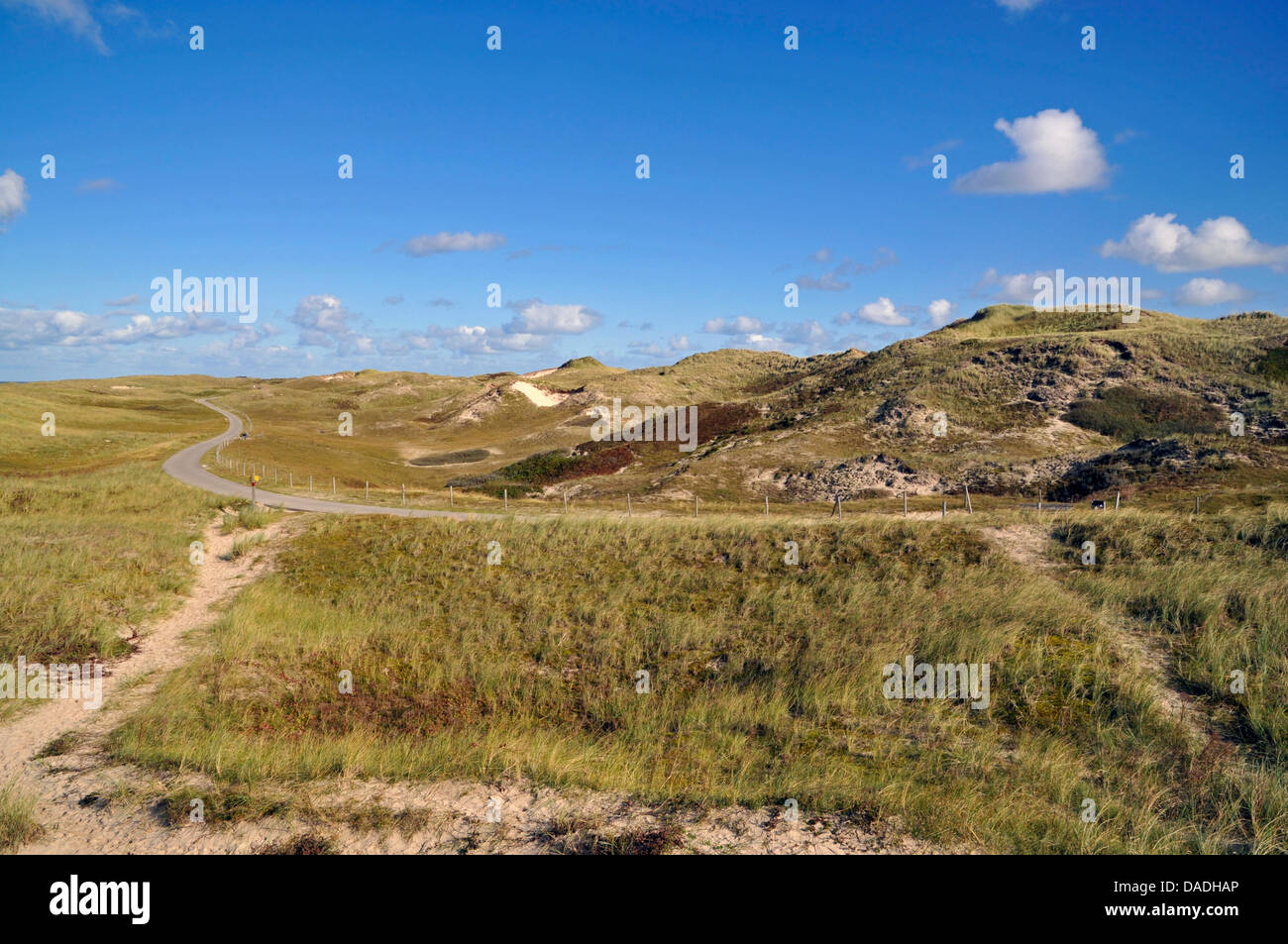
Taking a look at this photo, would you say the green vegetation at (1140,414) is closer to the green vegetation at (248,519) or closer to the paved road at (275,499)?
the paved road at (275,499)

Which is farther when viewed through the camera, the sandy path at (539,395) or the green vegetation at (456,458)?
the sandy path at (539,395)

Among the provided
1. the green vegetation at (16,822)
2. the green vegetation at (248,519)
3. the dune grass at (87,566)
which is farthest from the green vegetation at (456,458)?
the green vegetation at (16,822)

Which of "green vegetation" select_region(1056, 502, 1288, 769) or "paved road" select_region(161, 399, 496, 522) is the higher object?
"paved road" select_region(161, 399, 496, 522)

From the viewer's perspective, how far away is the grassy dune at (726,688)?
28.5ft

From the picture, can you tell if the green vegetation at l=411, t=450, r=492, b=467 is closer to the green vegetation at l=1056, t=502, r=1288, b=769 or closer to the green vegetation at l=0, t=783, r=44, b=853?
the green vegetation at l=1056, t=502, r=1288, b=769

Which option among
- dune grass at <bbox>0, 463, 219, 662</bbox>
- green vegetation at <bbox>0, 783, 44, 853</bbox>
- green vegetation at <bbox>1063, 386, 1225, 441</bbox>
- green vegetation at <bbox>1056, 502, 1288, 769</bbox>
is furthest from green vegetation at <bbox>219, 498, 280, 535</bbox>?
green vegetation at <bbox>1063, 386, 1225, 441</bbox>

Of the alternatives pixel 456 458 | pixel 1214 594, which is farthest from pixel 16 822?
pixel 456 458

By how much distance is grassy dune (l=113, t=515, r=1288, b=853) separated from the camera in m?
8.67

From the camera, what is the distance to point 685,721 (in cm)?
1187

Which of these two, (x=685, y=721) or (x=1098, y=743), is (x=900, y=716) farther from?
(x=685, y=721)

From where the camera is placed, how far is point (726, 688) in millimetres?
13797

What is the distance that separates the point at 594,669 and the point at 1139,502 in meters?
30.2
